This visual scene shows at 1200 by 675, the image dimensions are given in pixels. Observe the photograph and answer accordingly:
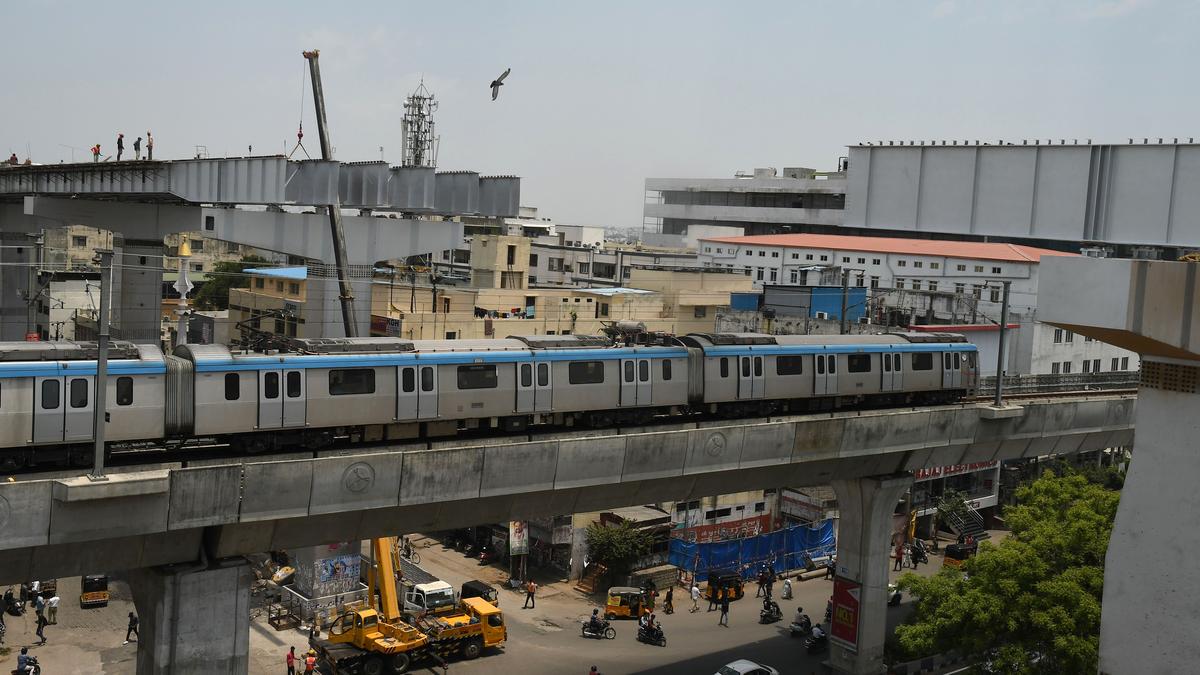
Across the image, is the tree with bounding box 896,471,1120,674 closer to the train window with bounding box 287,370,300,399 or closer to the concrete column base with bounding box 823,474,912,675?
the concrete column base with bounding box 823,474,912,675

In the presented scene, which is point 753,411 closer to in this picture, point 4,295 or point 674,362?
point 674,362

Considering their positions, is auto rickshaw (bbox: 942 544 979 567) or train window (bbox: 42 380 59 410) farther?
auto rickshaw (bbox: 942 544 979 567)

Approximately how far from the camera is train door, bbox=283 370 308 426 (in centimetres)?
2292

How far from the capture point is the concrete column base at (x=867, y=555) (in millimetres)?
31312

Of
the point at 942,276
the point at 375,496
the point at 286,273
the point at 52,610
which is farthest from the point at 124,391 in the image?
the point at 942,276

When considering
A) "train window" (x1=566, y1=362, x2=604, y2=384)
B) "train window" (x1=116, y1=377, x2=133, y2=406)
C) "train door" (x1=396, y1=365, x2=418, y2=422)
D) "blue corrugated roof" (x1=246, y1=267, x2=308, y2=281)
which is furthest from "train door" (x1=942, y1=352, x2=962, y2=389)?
"blue corrugated roof" (x1=246, y1=267, x2=308, y2=281)

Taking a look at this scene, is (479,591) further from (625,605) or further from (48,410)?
(48,410)

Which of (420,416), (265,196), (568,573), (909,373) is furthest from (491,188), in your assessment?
(568,573)

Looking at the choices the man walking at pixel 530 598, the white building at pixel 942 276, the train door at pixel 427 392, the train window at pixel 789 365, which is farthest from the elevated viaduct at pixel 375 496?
the white building at pixel 942 276

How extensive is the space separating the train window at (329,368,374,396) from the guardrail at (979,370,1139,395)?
2542 cm

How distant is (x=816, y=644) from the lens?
115 feet

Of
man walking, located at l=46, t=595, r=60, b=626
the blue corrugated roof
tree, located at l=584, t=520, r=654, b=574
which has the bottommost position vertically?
man walking, located at l=46, t=595, r=60, b=626

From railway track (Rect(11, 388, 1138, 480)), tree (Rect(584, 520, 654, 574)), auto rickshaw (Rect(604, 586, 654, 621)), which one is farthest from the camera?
tree (Rect(584, 520, 654, 574))

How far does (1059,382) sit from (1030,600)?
73.1 ft
